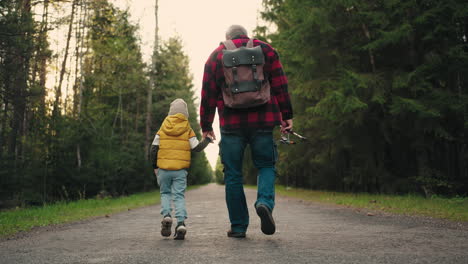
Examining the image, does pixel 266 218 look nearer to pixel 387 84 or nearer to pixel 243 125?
pixel 243 125

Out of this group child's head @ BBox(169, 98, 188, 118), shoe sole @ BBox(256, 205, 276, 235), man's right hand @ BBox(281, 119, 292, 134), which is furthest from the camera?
child's head @ BBox(169, 98, 188, 118)

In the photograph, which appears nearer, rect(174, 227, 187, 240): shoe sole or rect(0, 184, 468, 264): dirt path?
rect(0, 184, 468, 264): dirt path

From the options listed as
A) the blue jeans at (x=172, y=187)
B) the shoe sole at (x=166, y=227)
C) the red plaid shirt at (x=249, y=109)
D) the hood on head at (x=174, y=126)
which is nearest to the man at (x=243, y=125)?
the red plaid shirt at (x=249, y=109)

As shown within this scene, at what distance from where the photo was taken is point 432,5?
10.8 meters

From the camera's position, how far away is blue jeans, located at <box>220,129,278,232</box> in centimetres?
423

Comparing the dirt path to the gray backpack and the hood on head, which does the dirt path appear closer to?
the hood on head

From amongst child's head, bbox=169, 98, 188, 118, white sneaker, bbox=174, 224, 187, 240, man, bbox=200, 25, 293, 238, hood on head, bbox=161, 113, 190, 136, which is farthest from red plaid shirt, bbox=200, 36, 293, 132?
white sneaker, bbox=174, 224, 187, 240

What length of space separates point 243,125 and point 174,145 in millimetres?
1089

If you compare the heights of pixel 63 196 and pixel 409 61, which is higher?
pixel 409 61

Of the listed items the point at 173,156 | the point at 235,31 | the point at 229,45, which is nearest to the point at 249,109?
the point at 229,45

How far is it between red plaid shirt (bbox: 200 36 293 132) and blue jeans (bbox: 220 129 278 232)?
0.10m

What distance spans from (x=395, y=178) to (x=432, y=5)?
5.76 m

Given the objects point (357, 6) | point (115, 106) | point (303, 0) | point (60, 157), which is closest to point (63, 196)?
point (60, 157)

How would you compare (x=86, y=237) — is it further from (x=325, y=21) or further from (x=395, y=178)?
(x=395, y=178)
